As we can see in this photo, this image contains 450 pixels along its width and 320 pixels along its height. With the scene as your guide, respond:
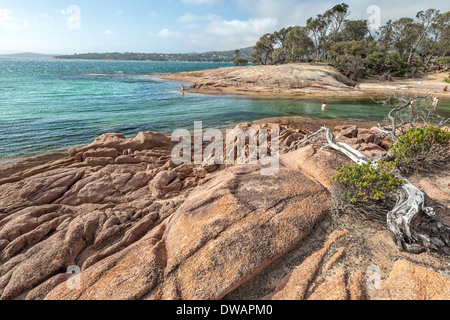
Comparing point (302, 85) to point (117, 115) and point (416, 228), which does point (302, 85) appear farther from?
point (416, 228)

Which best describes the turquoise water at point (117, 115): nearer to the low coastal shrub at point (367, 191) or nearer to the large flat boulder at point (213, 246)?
the large flat boulder at point (213, 246)

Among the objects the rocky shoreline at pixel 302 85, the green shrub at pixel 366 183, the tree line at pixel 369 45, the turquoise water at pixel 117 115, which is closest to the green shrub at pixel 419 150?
the green shrub at pixel 366 183

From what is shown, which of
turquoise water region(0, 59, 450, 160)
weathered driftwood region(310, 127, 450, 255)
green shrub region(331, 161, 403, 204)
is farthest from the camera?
turquoise water region(0, 59, 450, 160)

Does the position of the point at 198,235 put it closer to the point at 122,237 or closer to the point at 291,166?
the point at 122,237

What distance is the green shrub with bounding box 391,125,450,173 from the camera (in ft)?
26.8

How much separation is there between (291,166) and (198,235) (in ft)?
16.8

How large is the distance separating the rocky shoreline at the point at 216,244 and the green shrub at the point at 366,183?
2.09 feet

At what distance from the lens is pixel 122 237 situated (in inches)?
251

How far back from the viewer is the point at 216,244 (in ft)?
16.2

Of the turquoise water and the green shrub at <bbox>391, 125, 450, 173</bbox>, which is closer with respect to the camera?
the green shrub at <bbox>391, 125, 450, 173</bbox>

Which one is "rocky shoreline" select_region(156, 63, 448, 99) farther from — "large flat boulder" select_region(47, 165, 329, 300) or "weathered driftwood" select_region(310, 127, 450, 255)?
"weathered driftwood" select_region(310, 127, 450, 255)

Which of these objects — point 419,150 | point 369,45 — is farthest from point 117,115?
point 369,45

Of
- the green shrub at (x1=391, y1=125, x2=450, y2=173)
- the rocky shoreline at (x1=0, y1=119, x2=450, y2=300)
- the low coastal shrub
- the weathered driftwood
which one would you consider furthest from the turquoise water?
the weathered driftwood
